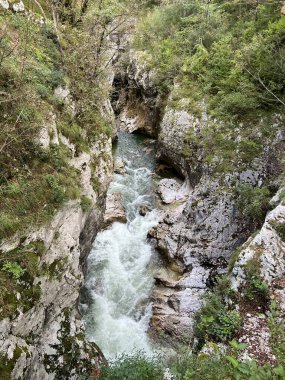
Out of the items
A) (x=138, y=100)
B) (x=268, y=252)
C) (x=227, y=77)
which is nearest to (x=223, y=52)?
(x=227, y=77)

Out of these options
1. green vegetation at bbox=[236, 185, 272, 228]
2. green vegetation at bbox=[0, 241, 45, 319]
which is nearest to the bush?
green vegetation at bbox=[0, 241, 45, 319]

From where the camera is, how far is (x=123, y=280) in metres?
11.6

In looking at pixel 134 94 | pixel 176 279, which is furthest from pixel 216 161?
pixel 134 94

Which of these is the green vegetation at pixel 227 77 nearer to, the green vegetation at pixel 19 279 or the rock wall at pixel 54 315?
the rock wall at pixel 54 315

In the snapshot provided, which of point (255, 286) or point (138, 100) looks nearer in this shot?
point (255, 286)

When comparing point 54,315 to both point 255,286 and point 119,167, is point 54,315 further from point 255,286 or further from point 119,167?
point 119,167

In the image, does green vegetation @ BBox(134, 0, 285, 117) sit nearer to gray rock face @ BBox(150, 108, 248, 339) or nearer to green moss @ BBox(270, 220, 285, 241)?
gray rock face @ BBox(150, 108, 248, 339)

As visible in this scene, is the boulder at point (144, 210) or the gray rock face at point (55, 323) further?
the boulder at point (144, 210)

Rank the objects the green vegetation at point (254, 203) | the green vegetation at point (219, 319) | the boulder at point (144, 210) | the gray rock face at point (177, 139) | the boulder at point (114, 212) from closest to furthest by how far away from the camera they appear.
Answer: the green vegetation at point (219, 319)
the green vegetation at point (254, 203)
the boulder at point (114, 212)
the boulder at point (144, 210)
the gray rock face at point (177, 139)

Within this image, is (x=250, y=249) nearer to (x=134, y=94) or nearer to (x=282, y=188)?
(x=282, y=188)

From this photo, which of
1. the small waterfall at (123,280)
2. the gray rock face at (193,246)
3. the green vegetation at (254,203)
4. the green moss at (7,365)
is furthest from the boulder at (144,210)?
the green moss at (7,365)

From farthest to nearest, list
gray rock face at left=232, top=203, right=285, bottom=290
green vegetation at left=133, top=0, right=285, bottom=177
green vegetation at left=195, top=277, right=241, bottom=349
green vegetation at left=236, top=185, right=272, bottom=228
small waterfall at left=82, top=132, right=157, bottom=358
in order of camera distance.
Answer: green vegetation at left=133, top=0, right=285, bottom=177 < green vegetation at left=236, top=185, right=272, bottom=228 < small waterfall at left=82, top=132, right=157, bottom=358 < gray rock face at left=232, top=203, right=285, bottom=290 < green vegetation at left=195, top=277, right=241, bottom=349

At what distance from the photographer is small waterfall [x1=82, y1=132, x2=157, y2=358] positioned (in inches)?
386

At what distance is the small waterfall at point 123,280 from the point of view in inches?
386
